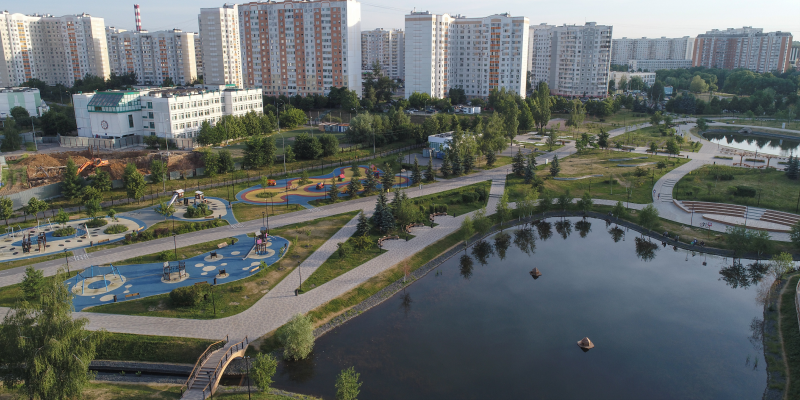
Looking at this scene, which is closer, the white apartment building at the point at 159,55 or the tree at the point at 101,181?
the tree at the point at 101,181

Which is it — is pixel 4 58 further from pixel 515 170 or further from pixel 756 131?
pixel 756 131

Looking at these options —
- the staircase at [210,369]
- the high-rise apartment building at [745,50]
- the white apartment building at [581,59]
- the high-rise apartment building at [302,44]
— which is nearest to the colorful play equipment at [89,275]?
the staircase at [210,369]

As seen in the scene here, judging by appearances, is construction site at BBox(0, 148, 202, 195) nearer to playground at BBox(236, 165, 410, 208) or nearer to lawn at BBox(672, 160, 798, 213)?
playground at BBox(236, 165, 410, 208)

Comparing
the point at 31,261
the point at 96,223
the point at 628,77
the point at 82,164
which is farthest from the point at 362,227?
the point at 628,77

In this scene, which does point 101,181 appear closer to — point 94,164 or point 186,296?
point 94,164

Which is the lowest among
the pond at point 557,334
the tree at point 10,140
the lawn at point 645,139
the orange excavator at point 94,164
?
the pond at point 557,334

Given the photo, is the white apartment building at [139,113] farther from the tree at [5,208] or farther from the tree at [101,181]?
the tree at [5,208]

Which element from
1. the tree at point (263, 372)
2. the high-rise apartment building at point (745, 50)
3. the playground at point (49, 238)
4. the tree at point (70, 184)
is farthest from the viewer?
the high-rise apartment building at point (745, 50)

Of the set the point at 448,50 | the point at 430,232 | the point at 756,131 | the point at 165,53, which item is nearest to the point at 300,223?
the point at 430,232
